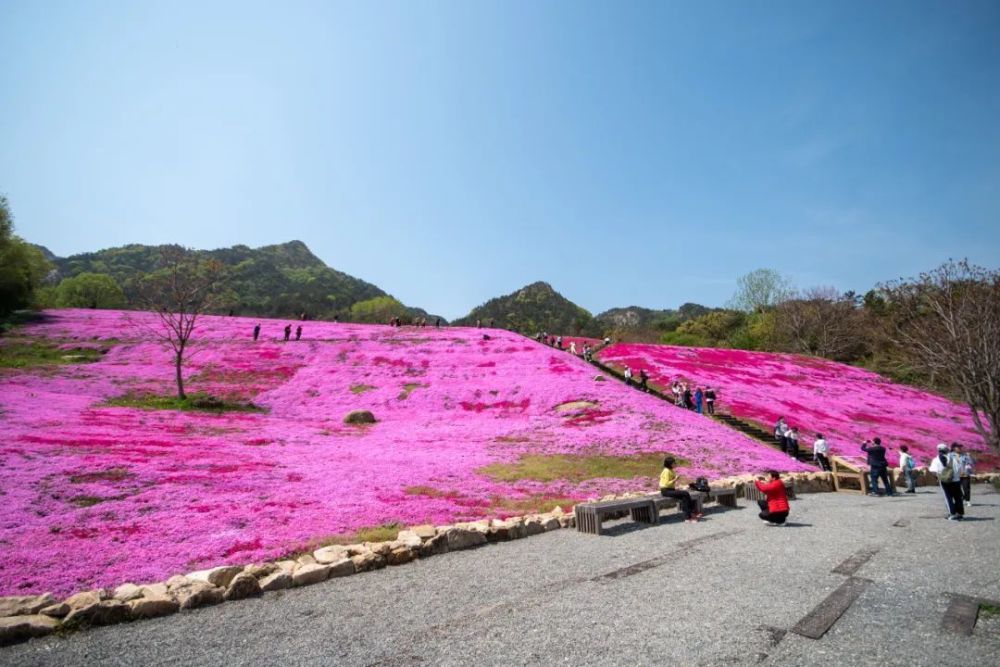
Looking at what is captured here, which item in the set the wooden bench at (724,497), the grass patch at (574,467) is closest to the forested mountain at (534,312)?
the grass patch at (574,467)

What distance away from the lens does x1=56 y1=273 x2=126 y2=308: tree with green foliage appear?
77.8m

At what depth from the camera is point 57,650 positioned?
19.5 feet

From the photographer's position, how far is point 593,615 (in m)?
6.91

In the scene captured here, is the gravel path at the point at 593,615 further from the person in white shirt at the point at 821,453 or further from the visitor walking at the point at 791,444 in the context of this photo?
the visitor walking at the point at 791,444

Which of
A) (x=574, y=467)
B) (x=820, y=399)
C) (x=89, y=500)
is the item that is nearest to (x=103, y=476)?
(x=89, y=500)

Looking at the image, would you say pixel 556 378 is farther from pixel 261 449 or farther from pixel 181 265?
pixel 181 265

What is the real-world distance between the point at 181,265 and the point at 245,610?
1403 inches

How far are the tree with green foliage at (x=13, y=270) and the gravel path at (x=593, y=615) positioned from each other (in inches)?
2388

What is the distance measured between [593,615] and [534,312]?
128482 mm

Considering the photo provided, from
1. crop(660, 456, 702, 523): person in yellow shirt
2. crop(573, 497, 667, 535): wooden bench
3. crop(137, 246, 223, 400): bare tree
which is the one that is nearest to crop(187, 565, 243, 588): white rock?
crop(573, 497, 667, 535): wooden bench

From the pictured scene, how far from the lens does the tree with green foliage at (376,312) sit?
308ft

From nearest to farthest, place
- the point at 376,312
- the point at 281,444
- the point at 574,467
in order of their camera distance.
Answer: the point at 574,467, the point at 281,444, the point at 376,312

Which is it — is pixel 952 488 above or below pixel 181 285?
below

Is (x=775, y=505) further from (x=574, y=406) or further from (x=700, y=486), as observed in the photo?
(x=574, y=406)
